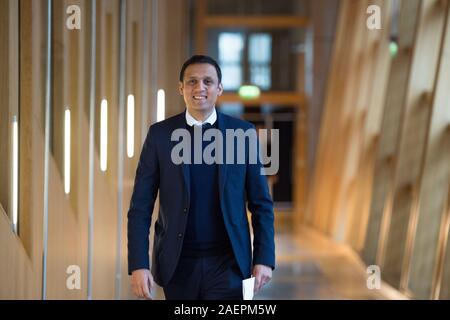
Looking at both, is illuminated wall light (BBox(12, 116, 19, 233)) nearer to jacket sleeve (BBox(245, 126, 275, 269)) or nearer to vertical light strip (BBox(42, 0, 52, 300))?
vertical light strip (BBox(42, 0, 52, 300))

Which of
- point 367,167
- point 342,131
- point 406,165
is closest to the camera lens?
point 406,165

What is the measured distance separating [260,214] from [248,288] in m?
0.31

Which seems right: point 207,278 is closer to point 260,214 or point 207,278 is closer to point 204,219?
point 204,219

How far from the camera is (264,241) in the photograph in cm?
319

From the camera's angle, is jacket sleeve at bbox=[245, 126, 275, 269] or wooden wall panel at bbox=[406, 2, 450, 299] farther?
wooden wall panel at bbox=[406, 2, 450, 299]

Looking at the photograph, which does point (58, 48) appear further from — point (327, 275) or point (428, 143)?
point (327, 275)

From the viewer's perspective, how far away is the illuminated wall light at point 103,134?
19.0 ft

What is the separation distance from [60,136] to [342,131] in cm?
995

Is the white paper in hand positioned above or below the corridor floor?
above

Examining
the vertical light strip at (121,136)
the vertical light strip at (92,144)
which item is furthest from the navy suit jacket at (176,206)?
the vertical light strip at (121,136)

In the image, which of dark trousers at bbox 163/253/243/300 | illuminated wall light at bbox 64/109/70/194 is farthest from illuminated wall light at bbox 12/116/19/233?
dark trousers at bbox 163/253/243/300

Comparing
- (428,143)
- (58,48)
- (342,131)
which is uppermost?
(58,48)

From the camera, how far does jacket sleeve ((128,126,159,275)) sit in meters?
3.11
